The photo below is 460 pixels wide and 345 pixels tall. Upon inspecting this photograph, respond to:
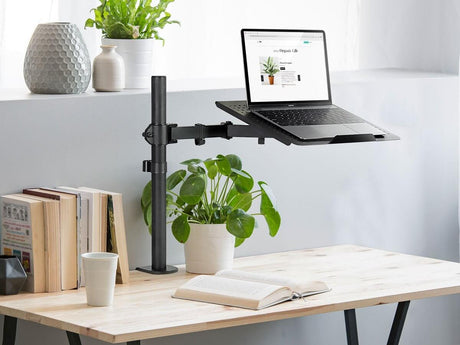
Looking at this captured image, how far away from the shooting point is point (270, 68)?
256 centimetres

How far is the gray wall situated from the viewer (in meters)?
2.45

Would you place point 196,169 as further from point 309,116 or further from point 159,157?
point 309,116

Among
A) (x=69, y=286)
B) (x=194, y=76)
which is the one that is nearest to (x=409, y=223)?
(x=194, y=76)

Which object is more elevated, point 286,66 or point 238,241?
point 286,66

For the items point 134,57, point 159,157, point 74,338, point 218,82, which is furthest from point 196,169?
point 74,338

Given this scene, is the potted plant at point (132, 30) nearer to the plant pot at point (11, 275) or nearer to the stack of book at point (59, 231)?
the stack of book at point (59, 231)

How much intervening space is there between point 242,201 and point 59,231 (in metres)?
0.50

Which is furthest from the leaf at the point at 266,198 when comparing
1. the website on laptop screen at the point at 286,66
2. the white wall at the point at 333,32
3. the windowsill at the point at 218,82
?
the white wall at the point at 333,32

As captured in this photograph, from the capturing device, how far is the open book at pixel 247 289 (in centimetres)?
214

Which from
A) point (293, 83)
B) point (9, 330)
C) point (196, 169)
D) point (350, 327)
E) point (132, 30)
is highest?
point (132, 30)

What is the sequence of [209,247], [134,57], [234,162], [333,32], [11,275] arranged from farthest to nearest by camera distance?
[333,32] → [134,57] → [234,162] → [209,247] → [11,275]

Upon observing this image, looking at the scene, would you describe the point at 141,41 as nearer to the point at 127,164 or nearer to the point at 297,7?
the point at 127,164

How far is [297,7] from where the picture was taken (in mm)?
3545

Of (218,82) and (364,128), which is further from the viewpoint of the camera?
(218,82)
